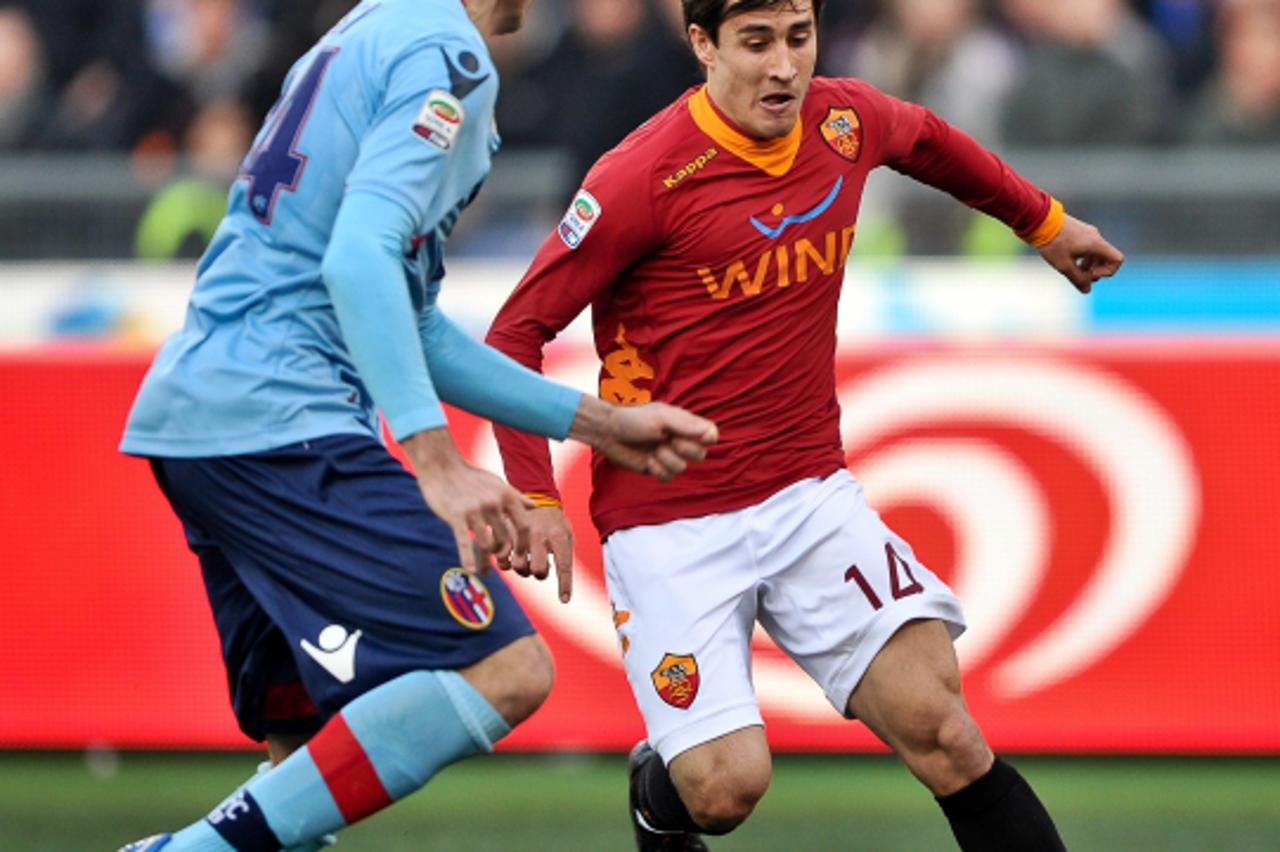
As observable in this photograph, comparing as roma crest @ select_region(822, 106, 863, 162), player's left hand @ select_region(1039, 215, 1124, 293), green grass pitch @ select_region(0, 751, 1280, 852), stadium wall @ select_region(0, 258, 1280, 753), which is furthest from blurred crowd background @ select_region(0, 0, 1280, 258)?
as roma crest @ select_region(822, 106, 863, 162)

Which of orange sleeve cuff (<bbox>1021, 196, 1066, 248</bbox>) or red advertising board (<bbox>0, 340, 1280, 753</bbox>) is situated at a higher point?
orange sleeve cuff (<bbox>1021, 196, 1066, 248</bbox>)

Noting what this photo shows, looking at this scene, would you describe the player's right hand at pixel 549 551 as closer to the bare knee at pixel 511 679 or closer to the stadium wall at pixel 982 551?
the bare knee at pixel 511 679

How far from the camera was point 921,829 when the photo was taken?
6.47m

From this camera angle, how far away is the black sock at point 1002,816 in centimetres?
503

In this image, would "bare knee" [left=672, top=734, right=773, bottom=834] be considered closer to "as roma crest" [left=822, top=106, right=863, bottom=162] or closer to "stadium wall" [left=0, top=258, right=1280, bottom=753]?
"as roma crest" [left=822, top=106, right=863, bottom=162]

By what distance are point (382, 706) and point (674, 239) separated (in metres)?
1.51

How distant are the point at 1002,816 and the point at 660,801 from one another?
0.90 m

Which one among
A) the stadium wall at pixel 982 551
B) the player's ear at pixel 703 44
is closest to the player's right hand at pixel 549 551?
the player's ear at pixel 703 44

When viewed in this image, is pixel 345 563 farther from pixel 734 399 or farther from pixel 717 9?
pixel 717 9

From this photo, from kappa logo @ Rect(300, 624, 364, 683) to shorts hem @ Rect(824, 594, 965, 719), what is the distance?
4.57 ft

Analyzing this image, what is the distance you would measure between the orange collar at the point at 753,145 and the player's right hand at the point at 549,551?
934 mm

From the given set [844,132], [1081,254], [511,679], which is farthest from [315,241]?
[1081,254]

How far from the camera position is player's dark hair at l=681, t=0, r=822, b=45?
16.8 feet

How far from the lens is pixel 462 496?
160 inches
